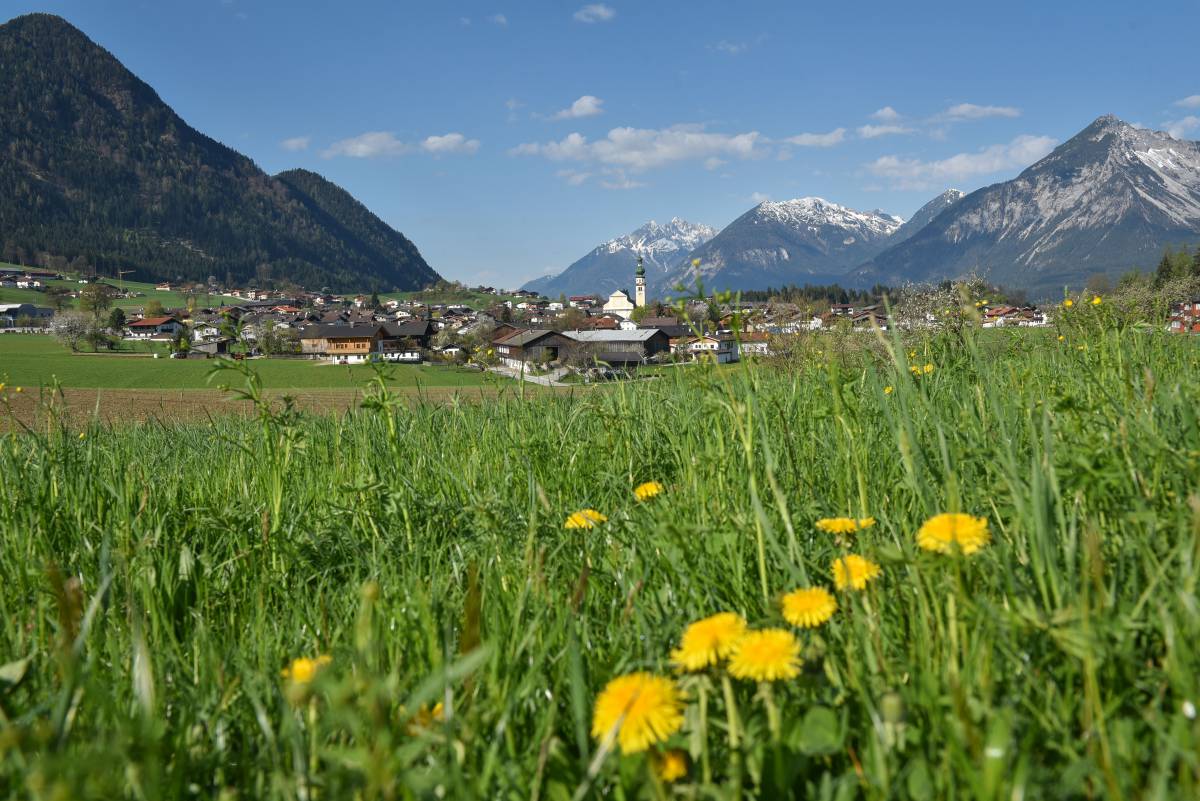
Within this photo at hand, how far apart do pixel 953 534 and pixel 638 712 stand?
2.09 ft

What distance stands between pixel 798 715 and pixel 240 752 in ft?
3.00

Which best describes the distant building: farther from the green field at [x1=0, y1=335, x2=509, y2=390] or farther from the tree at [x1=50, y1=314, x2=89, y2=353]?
the green field at [x1=0, y1=335, x2=509, y2=390]

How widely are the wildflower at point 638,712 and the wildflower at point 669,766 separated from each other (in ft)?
0.10

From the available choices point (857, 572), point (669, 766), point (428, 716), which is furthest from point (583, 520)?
point (669, 766)

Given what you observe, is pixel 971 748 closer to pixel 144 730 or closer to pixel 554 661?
pixel 554 661

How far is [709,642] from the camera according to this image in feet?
3.30

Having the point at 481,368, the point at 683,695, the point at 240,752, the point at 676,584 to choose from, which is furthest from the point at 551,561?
the point at 481,368

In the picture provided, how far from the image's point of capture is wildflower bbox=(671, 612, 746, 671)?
3.25 ft

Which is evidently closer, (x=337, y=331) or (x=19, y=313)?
(x=337, y=331)

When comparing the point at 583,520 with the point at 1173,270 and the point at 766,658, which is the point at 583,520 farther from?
the point at 1173,270

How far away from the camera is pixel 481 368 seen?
18.0ft

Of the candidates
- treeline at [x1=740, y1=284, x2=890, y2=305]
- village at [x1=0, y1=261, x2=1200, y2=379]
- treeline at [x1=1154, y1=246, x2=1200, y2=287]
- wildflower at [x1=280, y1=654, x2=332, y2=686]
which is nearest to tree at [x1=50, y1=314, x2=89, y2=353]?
village at [x1=0, y1=261, x2=1200, y2=379]

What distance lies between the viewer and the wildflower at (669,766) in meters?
0.90

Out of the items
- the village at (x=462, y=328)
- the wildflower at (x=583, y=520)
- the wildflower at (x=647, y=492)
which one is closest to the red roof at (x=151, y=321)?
the village at (x=462, y=328)
